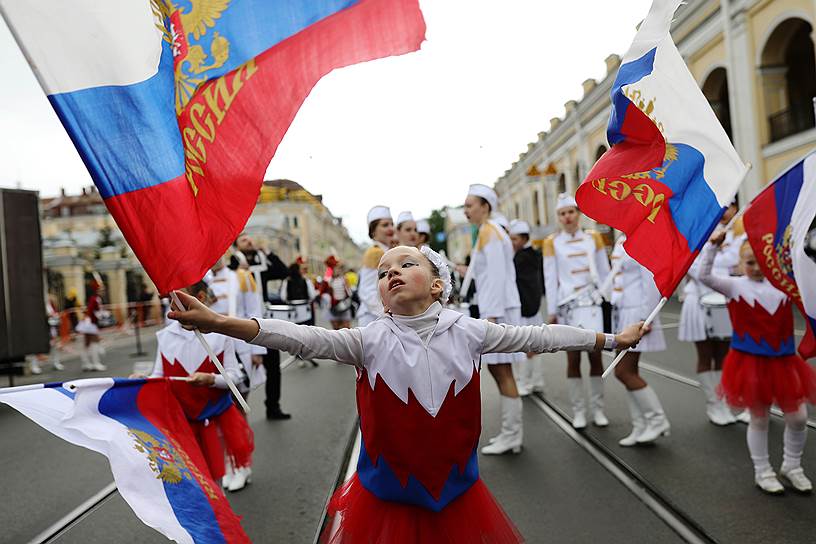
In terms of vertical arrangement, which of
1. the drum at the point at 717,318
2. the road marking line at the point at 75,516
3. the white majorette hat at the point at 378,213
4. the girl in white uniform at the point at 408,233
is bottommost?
the road marking line at the point at 75,516

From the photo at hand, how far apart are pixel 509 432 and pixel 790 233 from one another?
265 cm

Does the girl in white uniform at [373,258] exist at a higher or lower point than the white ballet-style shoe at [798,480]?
higher

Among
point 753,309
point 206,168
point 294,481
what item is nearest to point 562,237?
point 753,309

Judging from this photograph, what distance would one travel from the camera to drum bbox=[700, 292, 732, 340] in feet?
19.4

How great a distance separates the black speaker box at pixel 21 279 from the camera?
990cm

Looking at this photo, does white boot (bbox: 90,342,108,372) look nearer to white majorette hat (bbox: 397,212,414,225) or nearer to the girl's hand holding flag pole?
white majorette hat (bbox: 397,212,414,225)

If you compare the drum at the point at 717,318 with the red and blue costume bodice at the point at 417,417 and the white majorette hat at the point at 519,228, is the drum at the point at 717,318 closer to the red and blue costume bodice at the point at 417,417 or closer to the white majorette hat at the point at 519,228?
the white majorette hat at the point at 519,228

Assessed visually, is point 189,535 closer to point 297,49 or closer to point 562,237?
point 297,49

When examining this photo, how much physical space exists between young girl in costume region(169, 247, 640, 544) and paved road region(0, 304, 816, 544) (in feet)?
4.86

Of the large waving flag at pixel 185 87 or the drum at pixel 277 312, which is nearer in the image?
the large waving flag at pixel 185 87

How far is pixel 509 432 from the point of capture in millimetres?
5234

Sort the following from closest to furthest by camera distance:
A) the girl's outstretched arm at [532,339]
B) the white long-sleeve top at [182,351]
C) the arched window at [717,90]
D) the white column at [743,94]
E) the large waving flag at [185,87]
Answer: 1. the large waving flag at [185,87]
2. the girl's outstretched arm at [532,339]
3. the white long-sleeve top at [182,351]
4. the white column at [743,94]
5. the arched window at [717,90]

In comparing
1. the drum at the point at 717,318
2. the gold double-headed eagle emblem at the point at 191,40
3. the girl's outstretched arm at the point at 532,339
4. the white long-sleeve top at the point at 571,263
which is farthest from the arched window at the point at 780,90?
the gold double-headed eagle emblem at the point at 191,40

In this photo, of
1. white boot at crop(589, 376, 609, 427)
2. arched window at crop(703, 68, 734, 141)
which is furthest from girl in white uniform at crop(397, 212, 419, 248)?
arched window at crop(703, 68, 734, 141)
